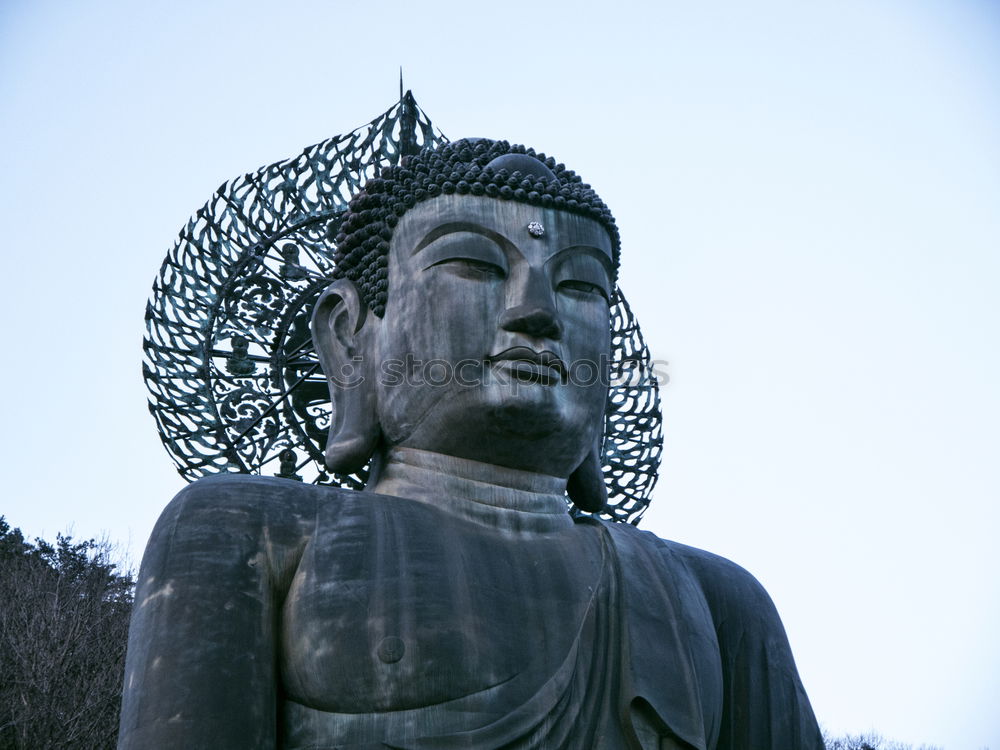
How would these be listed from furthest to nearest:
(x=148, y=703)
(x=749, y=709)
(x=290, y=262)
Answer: (x=290, y=262) → (x=749, y=709) → (x=148, y=703)

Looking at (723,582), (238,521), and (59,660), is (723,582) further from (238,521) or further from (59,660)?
(59,660)

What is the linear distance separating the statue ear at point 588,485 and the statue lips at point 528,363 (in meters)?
0.67

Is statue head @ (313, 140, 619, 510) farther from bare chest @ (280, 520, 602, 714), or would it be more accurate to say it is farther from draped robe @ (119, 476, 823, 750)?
bare chest @ (280, 520, 602, 714)

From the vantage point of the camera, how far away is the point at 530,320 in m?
5.43

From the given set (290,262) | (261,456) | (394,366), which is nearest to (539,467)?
(394,366)

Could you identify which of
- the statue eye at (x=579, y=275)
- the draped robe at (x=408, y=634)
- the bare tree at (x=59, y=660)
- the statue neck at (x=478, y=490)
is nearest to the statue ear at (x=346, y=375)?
the statue neck at (x=478, y=490)

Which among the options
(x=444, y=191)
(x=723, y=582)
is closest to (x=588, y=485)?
(x=723, y=582)

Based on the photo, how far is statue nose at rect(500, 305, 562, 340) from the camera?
17.8 feet

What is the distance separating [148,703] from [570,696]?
1385mm

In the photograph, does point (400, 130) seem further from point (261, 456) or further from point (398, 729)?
point (398, 729)

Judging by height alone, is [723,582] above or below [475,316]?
below

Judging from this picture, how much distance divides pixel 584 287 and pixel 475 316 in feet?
1.70

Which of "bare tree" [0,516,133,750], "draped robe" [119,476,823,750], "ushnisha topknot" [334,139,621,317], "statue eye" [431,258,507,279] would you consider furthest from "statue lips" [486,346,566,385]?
"bare tree" [0,516,133,750]

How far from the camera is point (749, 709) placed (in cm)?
559
